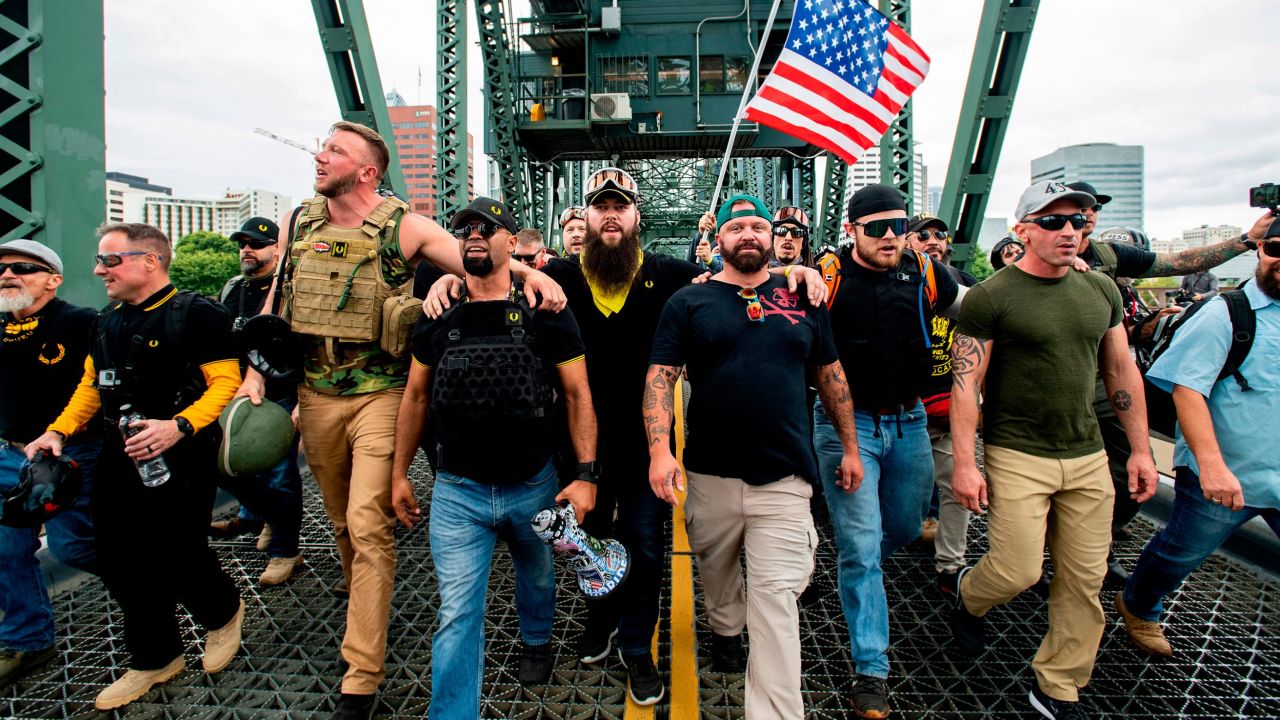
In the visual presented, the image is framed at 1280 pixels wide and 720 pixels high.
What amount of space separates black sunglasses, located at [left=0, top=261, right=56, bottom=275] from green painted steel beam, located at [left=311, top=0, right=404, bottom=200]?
3.61 m

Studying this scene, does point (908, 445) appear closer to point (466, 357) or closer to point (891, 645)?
point (891, 645)

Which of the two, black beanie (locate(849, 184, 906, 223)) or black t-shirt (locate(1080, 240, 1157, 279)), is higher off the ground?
black beanie (locate(849, 184, 906, 223))

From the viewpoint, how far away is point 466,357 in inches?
107

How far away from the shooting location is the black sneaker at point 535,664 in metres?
3.14

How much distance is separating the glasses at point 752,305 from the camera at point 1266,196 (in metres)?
2.73

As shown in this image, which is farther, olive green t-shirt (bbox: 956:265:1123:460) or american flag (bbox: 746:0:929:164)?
american flag (bbox: 746:0:929:164)

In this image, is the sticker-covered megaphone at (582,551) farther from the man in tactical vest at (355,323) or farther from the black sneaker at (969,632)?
the black sneaker at (969,632)

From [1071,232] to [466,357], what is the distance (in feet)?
9.48

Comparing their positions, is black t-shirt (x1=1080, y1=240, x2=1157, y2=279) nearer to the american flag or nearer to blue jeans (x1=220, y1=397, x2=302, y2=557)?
the american flag

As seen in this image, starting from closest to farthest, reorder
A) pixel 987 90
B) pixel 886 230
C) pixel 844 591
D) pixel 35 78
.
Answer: pixel 844 591 < pixel 886 230 < pixel 35 78 < pixel 987 90

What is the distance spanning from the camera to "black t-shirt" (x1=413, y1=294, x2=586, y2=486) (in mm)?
2793

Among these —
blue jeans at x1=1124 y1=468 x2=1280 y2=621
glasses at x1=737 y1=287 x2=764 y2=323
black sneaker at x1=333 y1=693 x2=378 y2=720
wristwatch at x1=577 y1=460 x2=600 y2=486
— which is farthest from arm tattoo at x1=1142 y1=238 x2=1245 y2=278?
black sneaker at x1=333 y1=693 x2=378 y2=720

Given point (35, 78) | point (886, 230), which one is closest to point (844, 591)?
point (886, 230)

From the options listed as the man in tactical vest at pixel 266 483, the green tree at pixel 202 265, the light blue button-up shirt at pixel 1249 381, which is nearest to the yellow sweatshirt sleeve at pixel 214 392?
the man in tactical vest at pixel 266 483
